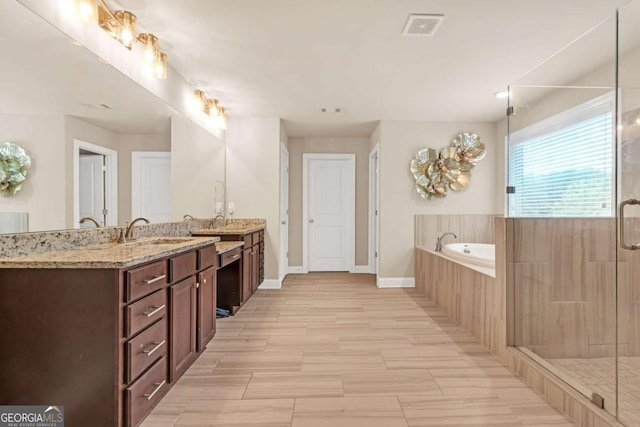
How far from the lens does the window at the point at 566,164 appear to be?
2100mm

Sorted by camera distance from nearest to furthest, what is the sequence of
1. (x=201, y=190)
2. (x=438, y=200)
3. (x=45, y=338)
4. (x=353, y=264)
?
(x=45, y=338) < (x=201, y=190) < (x=438, y=200) < (x=353, y=264)

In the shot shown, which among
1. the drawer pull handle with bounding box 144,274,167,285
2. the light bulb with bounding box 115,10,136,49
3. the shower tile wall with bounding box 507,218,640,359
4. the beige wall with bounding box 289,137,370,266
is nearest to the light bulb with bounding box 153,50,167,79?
the light bulb with bounding box 115,10,136,49

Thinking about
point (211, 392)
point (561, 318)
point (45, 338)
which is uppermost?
point (45, 338)

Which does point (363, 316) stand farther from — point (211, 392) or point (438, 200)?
point (438, 200)

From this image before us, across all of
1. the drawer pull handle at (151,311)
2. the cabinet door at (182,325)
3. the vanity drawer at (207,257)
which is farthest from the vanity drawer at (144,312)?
the vanity drawer at (207,257)

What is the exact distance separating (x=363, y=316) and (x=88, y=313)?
8.10ft

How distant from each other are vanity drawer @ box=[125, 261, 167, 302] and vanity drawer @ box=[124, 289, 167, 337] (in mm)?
36

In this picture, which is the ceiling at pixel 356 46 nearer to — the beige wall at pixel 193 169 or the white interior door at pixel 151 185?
the beige wall at pixel 193 169

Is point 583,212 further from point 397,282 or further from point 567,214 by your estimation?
point 397,282

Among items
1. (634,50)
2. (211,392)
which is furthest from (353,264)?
(634,50)

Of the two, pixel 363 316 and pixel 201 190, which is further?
pixel 201 190

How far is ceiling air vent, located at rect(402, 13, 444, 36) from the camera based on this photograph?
2.12 meters

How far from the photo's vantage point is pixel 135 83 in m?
2.35

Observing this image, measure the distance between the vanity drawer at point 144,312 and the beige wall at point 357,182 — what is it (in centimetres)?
377
